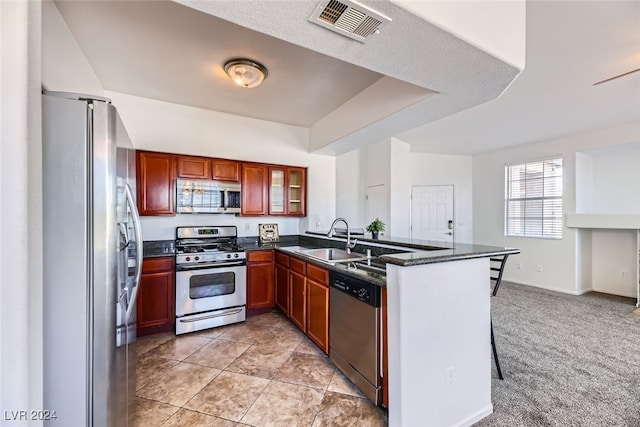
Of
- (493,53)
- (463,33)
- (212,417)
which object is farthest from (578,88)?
(212,417)

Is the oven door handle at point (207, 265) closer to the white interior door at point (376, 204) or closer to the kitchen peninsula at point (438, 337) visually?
the kitchen peninsula at point (438, 337)

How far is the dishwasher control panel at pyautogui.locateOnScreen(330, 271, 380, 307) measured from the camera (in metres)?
1.85

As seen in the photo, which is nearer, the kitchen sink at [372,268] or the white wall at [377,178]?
the kitchen sink at [372,268]

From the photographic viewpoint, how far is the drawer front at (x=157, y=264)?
2.94 meters

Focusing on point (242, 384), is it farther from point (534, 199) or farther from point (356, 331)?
point (534, 199)

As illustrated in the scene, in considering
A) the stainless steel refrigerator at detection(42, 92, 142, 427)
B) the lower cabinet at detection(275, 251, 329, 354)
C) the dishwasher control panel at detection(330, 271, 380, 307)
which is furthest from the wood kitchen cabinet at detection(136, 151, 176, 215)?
the dishwasher control panel at detection(330, 271, 380, 307)

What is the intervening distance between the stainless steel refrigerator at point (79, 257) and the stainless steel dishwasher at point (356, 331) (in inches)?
57.0

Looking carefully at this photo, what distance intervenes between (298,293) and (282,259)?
0.57 m

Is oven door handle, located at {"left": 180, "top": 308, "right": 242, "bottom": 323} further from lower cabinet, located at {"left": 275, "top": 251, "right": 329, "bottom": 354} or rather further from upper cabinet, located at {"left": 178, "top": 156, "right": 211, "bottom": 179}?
upper cabinet, located at {"left": 178, "top": 156, "right": 211, "bottom": 179}

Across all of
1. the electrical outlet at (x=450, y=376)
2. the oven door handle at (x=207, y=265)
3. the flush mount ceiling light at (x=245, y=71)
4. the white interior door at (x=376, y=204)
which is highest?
the flush mount ceiling light at (x=245, y=71)

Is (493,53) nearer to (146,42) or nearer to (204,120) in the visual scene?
(146,42)

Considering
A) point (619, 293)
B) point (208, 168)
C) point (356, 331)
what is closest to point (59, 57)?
point (208, 168)

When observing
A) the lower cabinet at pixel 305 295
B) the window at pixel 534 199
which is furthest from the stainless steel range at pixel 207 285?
the window at pixel 534 199

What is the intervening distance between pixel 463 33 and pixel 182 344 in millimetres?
3503
